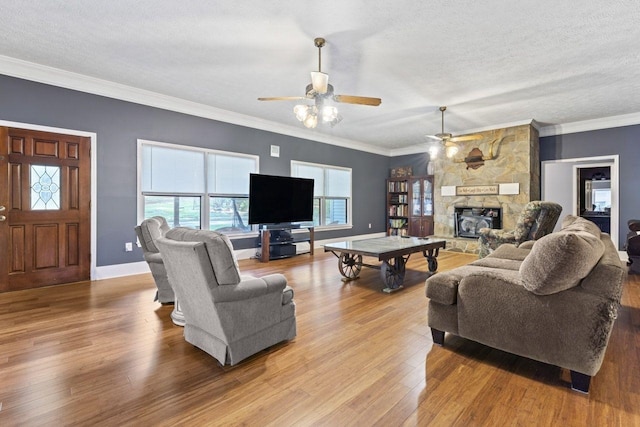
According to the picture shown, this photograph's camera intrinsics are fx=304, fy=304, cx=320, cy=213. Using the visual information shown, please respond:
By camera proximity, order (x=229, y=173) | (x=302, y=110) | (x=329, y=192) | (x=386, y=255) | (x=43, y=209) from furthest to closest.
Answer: (x=329, y=192) → (x=229, y=173) → (x=43, y=209) → (x=386, y=255) → (x=302, y=110)

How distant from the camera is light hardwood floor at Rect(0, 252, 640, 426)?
5.14 ft

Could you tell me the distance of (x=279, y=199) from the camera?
19.6 feet

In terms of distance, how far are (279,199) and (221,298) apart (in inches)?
162

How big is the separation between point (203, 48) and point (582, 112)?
21.0 ft

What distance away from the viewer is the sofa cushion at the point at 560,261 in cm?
161

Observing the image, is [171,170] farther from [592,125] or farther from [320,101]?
[592,125]

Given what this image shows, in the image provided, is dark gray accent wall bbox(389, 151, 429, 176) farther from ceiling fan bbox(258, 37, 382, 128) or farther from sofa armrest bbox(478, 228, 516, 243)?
ceiling fan bbox(258, 37, 382, 128)

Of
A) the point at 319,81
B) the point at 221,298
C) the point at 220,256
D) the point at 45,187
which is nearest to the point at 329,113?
→ the point at 319,81

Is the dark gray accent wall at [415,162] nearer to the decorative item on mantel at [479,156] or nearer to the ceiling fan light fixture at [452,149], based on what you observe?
the decorative item on mantel at [479,156]

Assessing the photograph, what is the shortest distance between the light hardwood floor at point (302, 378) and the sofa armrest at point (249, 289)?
1.56ft

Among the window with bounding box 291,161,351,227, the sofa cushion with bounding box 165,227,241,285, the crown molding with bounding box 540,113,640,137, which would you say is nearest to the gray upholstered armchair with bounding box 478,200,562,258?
the crown molding with bounding box 540,113,640,137

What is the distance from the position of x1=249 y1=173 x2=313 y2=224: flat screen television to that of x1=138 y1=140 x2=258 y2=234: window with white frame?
43 cm

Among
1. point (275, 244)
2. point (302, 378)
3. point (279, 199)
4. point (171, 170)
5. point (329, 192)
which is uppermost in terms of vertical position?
point (171, 170)

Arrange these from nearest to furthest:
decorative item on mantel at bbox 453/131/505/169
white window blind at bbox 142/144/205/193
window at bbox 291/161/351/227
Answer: white window blind at bbox 142/144/205/193
decorative item on mantel at bbox 453/131/505/169
window at bbox 291/161/351/227
